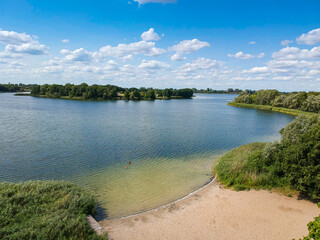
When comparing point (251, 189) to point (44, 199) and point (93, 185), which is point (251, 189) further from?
point (44, 199)

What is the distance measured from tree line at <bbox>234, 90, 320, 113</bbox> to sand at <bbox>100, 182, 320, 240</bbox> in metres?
70.1

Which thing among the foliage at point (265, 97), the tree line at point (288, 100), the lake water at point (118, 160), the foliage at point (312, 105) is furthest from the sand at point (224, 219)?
the foliage at point (265, 97)

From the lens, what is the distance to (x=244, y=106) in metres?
95.9

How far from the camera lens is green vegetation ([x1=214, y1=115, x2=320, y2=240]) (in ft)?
39.3

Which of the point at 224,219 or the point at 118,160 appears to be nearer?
the point at 224,219

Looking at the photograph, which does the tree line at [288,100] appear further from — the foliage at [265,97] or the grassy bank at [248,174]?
the grassy bank at [248,174]

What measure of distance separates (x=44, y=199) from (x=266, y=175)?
14.7 metres

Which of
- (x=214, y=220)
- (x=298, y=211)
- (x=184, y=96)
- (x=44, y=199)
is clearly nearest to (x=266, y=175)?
(x=298, y=211)

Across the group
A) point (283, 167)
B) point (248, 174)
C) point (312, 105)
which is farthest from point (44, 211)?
point (312, 105)

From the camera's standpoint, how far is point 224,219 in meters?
10.8

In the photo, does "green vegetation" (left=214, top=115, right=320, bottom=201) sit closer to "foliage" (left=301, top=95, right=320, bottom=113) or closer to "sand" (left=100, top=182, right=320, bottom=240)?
"sand" (left=100, top=182, right=320, bottom=240)

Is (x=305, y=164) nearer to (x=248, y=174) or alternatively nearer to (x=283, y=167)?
(x=283, y=167)

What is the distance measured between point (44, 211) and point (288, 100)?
9117cm

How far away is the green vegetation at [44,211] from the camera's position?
305 inches
